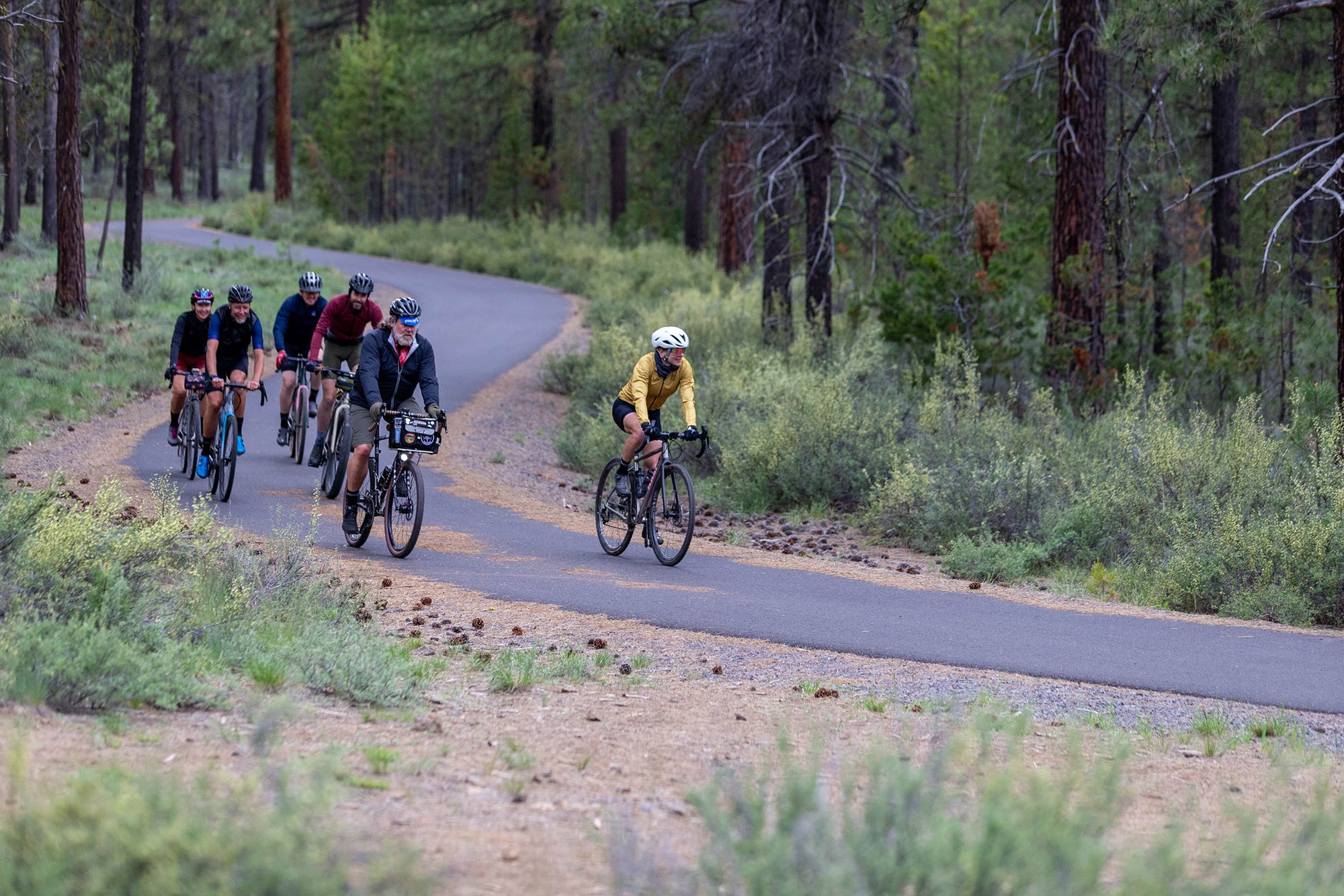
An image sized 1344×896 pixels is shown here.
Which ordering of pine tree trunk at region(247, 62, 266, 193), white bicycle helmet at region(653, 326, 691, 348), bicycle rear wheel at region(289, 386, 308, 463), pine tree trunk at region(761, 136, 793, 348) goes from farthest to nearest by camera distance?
pine tree trunk at region(247, 62, 266, 193), pine tree trunk at region(761, 136, 793, 348), bicycle rear wheel at region(289, 386, 308, 463), white bicycle helmet at region(653, 326, 691, 348)

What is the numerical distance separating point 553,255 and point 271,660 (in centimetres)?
3542

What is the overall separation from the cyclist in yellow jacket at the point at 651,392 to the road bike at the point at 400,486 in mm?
1714

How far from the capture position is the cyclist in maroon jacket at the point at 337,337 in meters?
14.2

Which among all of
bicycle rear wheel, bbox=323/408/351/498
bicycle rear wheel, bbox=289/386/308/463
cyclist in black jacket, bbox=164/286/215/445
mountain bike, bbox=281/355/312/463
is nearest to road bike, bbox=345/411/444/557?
bicycle rear wheel, bbox=323/408/351/498

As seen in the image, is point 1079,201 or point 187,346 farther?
point 1079,201

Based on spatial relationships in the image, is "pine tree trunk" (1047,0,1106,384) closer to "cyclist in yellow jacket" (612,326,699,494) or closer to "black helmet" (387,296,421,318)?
Answer: "cyclist in yellow jacket" (612,326,699,494)

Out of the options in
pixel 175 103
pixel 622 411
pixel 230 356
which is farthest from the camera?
pixel 175 103

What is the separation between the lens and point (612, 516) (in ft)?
39.4

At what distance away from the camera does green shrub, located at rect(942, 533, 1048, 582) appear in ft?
37.9

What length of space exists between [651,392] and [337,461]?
3809 mm

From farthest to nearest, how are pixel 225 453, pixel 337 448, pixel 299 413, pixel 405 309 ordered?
pixel 299 413 < pixel 337 448 < pixel 225 453 < pixel 405 309

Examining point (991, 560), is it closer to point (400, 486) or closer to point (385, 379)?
point (400, 486)

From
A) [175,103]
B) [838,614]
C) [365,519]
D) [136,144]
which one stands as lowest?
[838,614]

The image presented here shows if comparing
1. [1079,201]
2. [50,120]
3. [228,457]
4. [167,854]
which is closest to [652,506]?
[228,457]
